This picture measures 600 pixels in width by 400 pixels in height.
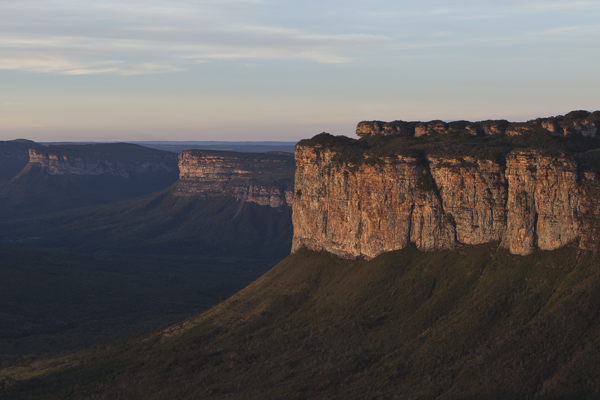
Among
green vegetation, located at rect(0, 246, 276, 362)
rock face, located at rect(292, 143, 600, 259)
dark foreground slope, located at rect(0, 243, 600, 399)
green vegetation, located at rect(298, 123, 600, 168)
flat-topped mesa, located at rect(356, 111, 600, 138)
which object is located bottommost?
green vegetation, located at rect(0, 246, 276, 362)

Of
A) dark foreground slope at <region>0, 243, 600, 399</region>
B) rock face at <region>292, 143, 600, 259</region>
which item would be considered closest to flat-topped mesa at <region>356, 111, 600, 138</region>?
rock face at <region>292, 143, 600, 259</region>

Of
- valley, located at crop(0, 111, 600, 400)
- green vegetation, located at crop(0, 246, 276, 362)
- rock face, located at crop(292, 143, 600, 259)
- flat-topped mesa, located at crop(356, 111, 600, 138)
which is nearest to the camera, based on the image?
valley, located at crop(0, 111, 600, 400)

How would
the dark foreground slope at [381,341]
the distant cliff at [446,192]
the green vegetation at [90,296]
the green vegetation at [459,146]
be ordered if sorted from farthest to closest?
the green vegetation at [90,296] → the green vegetation at [459,146] → the distant cliff at [446,192] → the dark foreground slope at [381,341]

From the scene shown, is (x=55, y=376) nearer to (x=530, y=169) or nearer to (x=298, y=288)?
(x=298, y=288)

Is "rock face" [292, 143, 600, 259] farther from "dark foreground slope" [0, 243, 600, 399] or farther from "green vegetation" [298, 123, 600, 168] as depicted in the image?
"dark foreground slope" [0, 243, 600, 399]

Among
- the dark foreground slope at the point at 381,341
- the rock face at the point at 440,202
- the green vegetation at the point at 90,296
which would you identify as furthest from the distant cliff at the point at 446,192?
the green vegetation at the point at 90,296

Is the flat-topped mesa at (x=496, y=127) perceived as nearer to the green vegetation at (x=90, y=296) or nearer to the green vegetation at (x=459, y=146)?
the green vegetation at (x=459, y=146)
